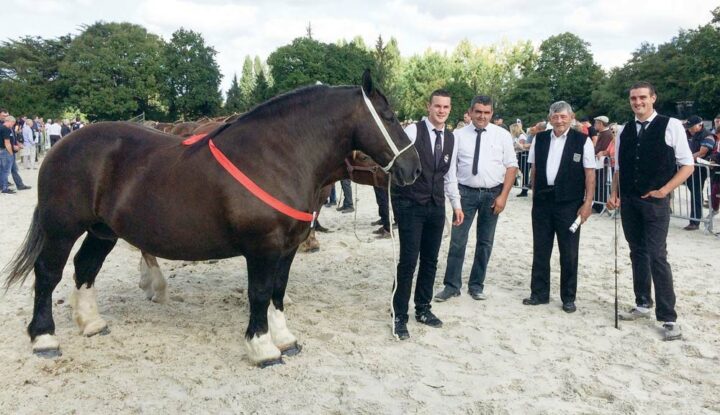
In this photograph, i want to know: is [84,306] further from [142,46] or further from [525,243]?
[142,46]

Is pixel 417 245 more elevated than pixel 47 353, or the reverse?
pixel 417 245

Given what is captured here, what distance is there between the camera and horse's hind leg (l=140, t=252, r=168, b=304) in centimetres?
528

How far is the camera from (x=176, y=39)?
212 feet

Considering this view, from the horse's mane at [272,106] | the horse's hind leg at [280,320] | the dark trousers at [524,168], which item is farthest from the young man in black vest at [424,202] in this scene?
the dark trousers at [524,168]

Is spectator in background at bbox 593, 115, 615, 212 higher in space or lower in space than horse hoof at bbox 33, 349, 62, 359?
higher

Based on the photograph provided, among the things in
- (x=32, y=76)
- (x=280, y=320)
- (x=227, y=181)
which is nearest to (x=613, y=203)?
(x=280, y=320)

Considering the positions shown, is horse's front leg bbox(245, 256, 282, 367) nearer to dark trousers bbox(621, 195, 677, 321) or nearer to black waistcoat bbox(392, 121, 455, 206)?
black waistcoat bbox(392, 121, 455, 206)

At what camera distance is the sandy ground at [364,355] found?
3342mm

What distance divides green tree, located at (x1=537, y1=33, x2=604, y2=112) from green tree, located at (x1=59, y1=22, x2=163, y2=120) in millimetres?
46592

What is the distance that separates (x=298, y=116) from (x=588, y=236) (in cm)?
674

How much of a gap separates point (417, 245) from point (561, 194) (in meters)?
1.69

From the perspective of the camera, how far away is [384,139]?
12.3 ft

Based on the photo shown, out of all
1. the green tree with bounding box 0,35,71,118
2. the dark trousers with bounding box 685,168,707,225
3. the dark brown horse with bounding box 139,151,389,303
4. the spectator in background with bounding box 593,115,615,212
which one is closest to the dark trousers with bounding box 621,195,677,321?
the dark brown horse with bounding box 139,151,389,303

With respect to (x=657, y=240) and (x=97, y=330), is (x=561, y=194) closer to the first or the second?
(x=657, y=240)
